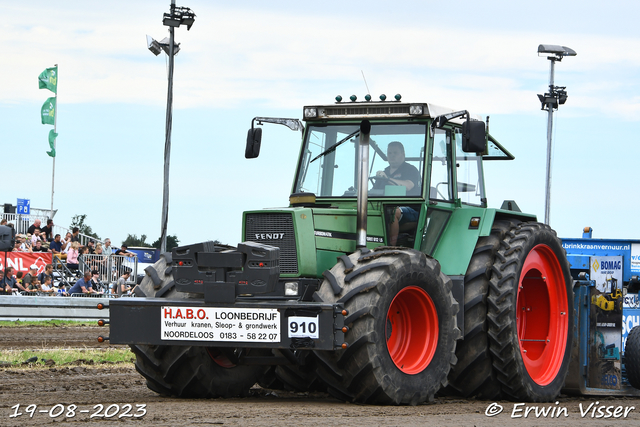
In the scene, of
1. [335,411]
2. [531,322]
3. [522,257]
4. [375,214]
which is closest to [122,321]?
[335,411]

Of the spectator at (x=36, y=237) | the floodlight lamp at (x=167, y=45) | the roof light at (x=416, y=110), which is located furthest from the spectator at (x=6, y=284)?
the roof light at (x=416, y=110)

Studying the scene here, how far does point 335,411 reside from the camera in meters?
7.17

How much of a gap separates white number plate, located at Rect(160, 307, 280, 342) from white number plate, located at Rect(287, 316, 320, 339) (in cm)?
12

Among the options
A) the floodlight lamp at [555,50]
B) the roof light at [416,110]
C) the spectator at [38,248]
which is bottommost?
the spectator at [38,248]

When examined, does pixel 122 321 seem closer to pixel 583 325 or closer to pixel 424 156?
pixel 424 156

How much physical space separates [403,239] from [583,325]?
2593mm

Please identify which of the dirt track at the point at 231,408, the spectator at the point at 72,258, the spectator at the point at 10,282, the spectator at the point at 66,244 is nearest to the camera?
the dirt track at the point at 231,408

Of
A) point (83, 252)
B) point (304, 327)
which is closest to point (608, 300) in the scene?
point (304, 327)

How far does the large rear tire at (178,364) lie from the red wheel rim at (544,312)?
3.32 meters

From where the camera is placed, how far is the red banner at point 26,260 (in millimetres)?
21828

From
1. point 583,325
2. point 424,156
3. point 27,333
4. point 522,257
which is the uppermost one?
point 424,156

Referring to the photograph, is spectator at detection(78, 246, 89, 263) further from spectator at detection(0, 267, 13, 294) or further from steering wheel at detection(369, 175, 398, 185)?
steering wheel at detection(369, 175, 398, 185)

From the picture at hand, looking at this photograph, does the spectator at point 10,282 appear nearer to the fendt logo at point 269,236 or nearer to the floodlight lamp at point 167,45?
Result: the floodlight lamp at point 167,45

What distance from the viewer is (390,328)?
808 centimetres
